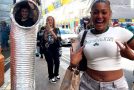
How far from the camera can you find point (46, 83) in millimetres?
10266

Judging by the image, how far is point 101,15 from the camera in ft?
11.5

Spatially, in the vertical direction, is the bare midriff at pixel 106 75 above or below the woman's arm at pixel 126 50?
below

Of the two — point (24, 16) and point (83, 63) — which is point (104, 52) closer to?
point (83, 63)

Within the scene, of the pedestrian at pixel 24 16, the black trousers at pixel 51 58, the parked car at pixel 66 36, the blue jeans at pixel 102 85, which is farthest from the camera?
the parked car at pixel 66 36

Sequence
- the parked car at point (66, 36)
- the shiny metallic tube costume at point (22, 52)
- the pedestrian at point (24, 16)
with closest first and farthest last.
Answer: the shiny metallic tube costume at point (22, 52), the pedestrian at point (24, 16), the parked car at point (66, 36)

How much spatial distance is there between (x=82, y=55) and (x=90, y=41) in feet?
0.50

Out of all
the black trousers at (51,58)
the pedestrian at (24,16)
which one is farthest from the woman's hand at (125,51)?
the black trousers at (51,58)

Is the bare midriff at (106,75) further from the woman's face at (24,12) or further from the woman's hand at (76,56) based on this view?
the woman's face at (24,12)

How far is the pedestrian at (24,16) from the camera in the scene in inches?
178

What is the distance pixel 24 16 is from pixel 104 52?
4.69 feet

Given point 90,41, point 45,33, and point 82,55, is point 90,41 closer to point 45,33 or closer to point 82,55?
point 82,55

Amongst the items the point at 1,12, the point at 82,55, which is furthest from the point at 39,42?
the point at 1,12

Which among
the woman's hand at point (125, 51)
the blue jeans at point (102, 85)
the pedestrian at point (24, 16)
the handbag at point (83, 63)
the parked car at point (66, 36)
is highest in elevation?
the pedestrian at point (24, 16)

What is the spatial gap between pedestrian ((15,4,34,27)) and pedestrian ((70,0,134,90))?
1.14m
